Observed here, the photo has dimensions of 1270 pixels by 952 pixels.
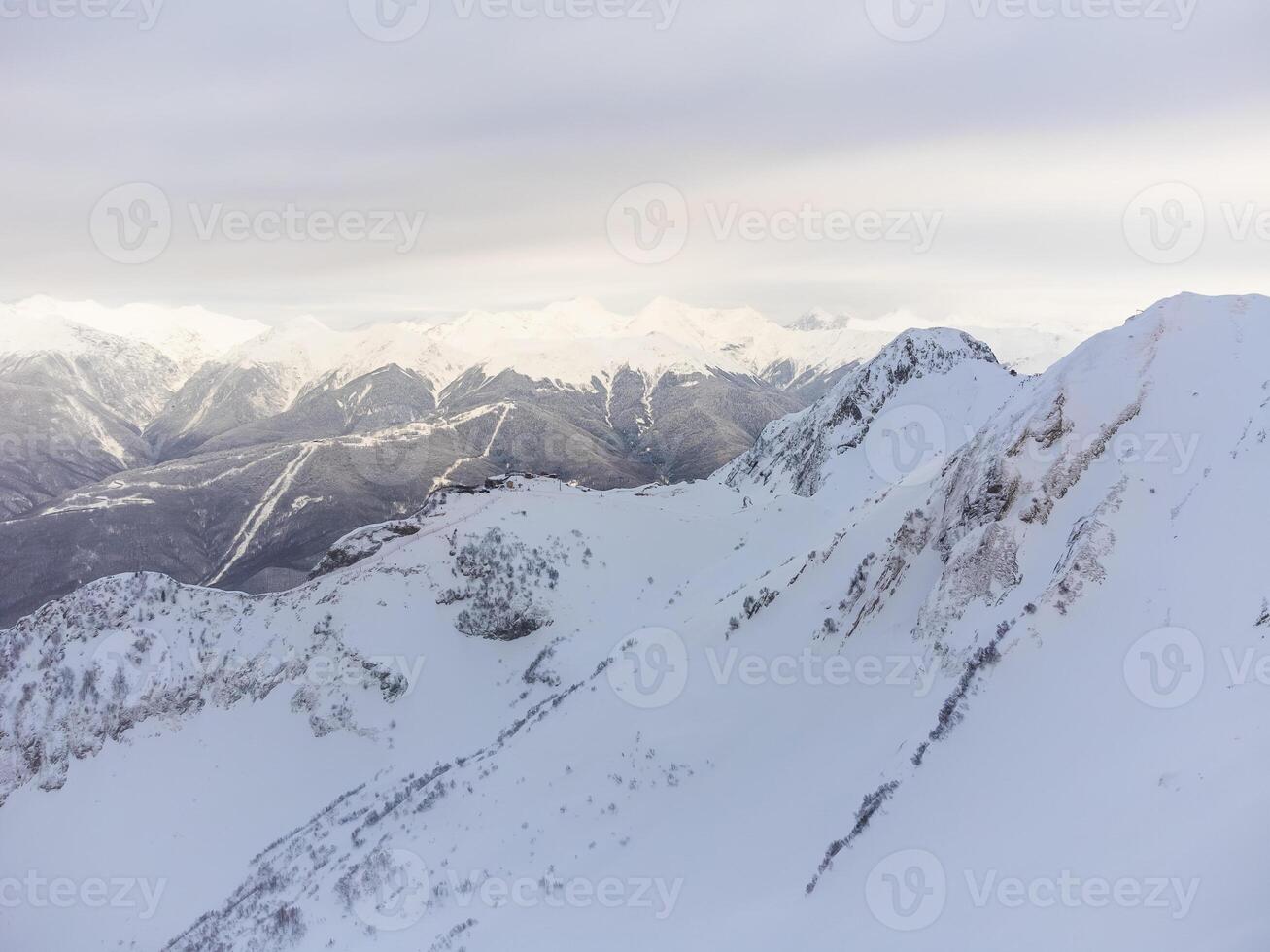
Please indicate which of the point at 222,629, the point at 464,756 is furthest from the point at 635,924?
the point at 222,629

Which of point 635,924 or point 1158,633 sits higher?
point 1158,633

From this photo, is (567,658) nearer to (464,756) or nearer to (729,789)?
(464,756)

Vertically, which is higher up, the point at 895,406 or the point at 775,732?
the point at 895,406

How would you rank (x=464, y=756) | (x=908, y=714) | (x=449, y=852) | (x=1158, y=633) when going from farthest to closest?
(x=464, y=756) → (x=449, y=852) → (x=908, y=714) → (x=1158, y=633)

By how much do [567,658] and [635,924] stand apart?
97.5 feet

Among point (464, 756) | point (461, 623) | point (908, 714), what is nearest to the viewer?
point (908, 714)

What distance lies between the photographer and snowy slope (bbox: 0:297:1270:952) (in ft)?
48.8

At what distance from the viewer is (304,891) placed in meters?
27.2

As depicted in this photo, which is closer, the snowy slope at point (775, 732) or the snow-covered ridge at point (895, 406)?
the snowy slope at point (775, 732)

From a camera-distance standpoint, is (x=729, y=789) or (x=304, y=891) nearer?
(x=729, y=789)

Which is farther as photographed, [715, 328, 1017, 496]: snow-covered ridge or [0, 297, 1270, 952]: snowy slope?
[715, 328, 1017, 496]: snow-covered ridge

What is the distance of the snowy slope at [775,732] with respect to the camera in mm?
14883

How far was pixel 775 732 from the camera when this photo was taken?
25.3 metres

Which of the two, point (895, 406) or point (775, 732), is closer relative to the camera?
point (775, 732)
